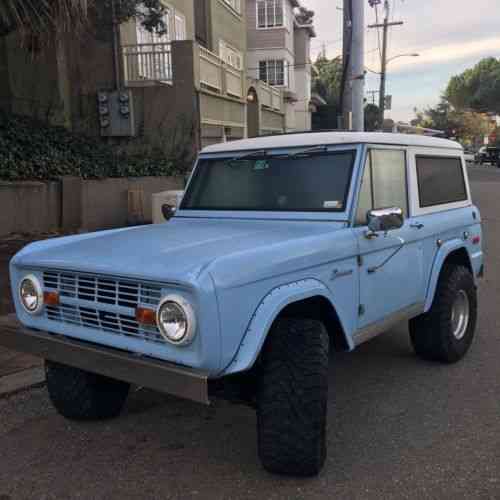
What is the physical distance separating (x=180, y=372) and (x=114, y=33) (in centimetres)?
1314

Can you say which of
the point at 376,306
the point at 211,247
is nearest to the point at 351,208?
the point at 376,306

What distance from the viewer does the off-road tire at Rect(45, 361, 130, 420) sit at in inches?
153

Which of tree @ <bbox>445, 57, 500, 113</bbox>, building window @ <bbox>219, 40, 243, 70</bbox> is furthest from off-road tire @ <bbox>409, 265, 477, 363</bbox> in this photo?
tree @ <bbox>445, 57, 500, 113</bbox>

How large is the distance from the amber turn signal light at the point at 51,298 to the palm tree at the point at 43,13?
5836 millimetres


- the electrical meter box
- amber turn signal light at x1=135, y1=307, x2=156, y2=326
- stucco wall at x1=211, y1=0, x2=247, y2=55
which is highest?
stucco wall at x1=211, y1=0, x2=247, y2=55

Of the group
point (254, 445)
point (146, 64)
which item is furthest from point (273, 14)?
point (254, 445)

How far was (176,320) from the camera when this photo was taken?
113 inches

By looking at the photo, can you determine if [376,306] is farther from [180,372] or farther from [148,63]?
[148,63]

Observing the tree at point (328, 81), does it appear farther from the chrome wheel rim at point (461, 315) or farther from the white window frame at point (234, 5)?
the chrome wheel rim at point (461, 315)

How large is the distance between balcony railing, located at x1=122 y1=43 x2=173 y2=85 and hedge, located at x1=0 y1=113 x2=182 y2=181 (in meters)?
2.53

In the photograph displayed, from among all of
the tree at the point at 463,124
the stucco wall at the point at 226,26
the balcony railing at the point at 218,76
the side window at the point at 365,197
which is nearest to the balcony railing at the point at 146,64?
the balcony railing at the point at 218,76

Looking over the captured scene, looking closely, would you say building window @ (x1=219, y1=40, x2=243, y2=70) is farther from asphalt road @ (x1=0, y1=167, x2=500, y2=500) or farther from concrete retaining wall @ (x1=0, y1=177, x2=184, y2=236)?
asphalt road @ (x1=0, y1=167, x2=500, y2=500)

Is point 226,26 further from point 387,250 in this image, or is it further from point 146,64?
point 387,250

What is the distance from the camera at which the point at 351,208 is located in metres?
3.88
